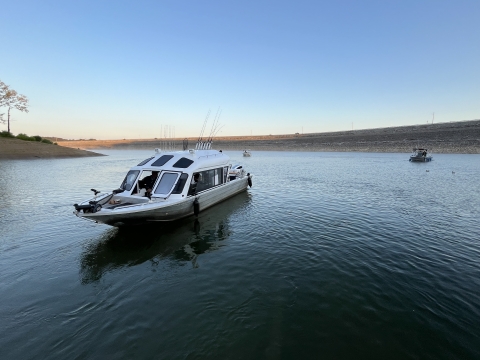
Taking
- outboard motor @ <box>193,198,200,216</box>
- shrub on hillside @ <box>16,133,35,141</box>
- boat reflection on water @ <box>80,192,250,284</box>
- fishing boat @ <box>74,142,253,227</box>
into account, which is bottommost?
boat reflection on water @ <box>80,192,250,284</box>

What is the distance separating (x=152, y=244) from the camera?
10.9 meters

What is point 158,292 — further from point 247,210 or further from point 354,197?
point 354,197

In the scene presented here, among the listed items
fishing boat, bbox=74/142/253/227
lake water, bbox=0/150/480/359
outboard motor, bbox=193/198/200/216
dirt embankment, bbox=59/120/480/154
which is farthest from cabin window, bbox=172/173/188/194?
dirt embankment, bbox=59/120/480/154

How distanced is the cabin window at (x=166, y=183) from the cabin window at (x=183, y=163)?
2.31ft

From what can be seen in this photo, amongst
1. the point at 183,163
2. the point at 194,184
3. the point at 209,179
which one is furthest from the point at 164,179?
the point at 209,179

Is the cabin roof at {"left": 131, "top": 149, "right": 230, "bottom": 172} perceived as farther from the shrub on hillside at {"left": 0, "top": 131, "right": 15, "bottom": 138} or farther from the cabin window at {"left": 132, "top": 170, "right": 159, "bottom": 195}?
the shrub on hillside at {"left": 0, "top": 131, "right": 15, "bottom": 138}

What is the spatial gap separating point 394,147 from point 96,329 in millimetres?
105499

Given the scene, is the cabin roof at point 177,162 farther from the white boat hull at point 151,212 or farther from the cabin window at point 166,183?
the white boat hull at point 151,212

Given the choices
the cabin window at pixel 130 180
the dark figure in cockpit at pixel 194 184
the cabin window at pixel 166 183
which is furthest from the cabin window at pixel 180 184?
the cabin window at pixel 130 180

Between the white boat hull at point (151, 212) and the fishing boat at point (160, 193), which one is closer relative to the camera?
the white boat hull at point (151, 212)

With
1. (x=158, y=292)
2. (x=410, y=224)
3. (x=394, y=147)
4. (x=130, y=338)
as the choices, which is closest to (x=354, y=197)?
(x=410, y=224)

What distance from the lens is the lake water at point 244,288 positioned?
533 centimetres

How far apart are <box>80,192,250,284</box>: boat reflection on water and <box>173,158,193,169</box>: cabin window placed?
3.25 meters

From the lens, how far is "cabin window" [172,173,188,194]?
45.0 ft
